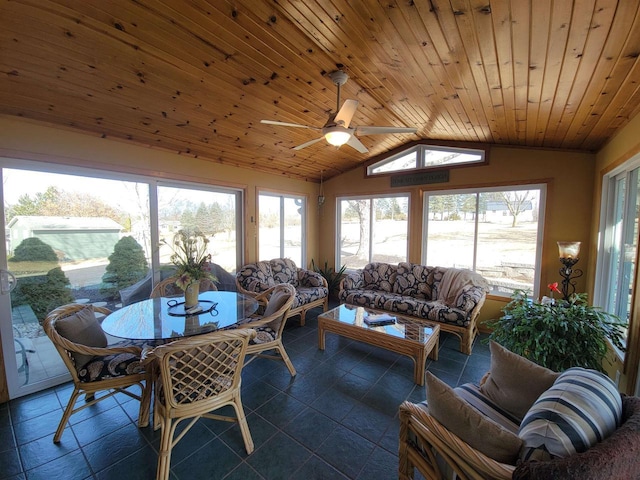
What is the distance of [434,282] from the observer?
4.04m

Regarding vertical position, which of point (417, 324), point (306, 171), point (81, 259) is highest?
point (306, 171)

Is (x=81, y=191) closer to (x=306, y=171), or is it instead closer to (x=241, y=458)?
(x=241, y=458)

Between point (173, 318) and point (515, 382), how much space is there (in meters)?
2.39

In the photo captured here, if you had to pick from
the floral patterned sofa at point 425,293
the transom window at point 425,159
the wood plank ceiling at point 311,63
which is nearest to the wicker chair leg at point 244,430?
A: the floral patterned sofa at point 425,293

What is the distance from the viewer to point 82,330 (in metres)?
1.91

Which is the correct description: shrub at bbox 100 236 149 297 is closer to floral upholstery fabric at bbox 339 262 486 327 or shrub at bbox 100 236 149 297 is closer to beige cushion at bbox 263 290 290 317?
beige cushion at bbox 263 290 290 317

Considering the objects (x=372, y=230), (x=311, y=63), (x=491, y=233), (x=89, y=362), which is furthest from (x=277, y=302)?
(x=491, y=233)

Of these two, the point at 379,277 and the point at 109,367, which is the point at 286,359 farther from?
the point at 379,277

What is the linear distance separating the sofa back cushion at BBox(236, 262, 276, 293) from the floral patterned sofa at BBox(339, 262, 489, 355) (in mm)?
1208

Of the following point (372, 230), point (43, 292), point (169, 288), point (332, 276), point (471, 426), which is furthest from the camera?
point (332, 276)

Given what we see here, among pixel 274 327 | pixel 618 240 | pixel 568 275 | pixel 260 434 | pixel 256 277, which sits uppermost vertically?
pixel 618 240

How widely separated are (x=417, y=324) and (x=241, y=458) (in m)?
2.13

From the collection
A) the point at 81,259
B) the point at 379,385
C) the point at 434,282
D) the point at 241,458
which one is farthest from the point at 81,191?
the point at 434,282

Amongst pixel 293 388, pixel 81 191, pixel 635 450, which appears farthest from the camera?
pixel 81 191
